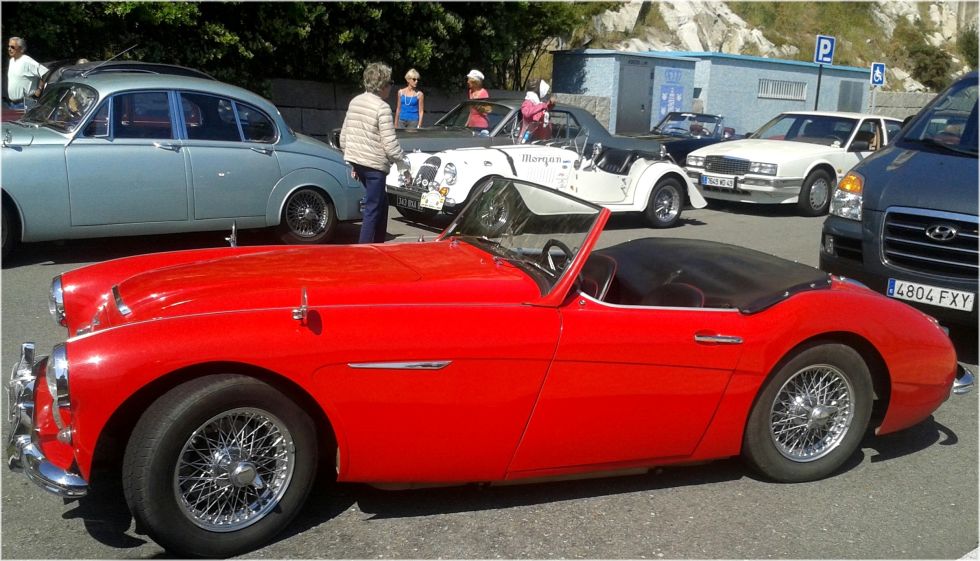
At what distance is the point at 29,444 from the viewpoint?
3191 mm

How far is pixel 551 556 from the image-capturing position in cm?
341

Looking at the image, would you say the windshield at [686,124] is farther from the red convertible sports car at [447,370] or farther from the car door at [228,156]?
the red convertible sports car at [447,370]

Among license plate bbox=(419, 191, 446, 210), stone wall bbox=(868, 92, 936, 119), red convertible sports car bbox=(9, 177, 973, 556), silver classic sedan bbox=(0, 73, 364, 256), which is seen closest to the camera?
red convertible sports car bbox=(9, 177, 973, 556)

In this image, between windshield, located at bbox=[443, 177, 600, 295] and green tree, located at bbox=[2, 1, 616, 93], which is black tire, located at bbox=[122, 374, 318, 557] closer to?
windshield, located at bbox=[443, 177, 600, 295]

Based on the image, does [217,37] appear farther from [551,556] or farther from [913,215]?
[551,556]

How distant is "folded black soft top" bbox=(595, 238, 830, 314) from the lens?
411 cm

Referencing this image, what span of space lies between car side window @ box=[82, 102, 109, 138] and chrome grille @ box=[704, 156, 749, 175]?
8.89m

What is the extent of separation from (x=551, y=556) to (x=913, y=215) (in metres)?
4.06

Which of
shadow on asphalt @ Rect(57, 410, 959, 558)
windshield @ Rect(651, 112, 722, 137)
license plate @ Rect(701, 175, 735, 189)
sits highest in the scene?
windshield @ Rect(651, 112, 722, 137)

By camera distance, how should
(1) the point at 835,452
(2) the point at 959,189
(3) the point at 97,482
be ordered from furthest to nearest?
(2) the point at 959,189, (1) the point at 835,452, (3) the point at 97,482

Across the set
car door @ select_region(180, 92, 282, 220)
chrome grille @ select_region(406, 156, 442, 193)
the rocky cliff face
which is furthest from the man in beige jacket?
the rocky cliff face

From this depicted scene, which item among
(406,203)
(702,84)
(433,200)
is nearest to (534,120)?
(406,203)

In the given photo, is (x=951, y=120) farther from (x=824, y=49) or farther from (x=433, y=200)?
(x=824, y=49)

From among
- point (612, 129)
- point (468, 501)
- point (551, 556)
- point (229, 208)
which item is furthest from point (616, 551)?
point (612, 129)
